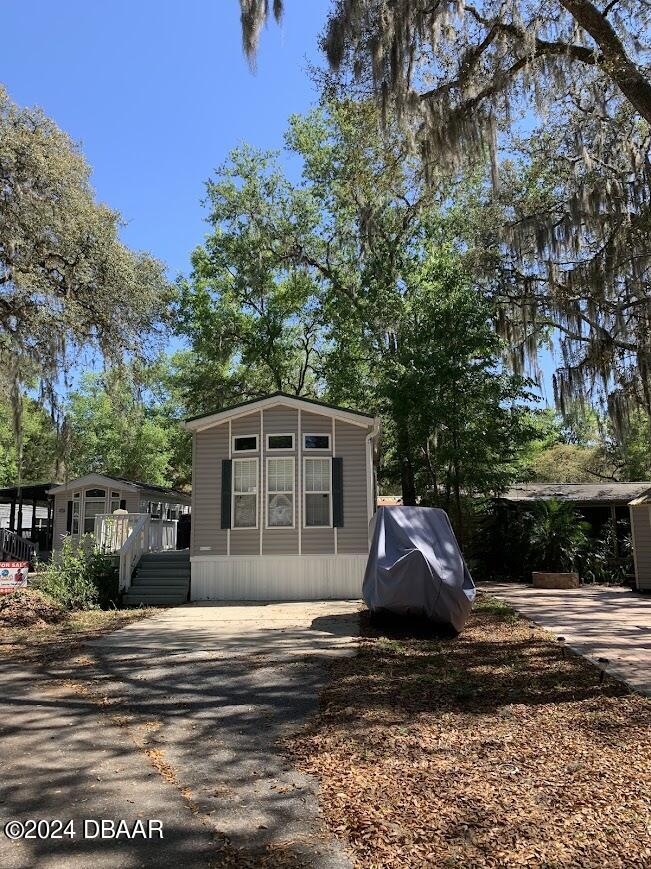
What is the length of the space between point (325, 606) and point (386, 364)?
831 cm

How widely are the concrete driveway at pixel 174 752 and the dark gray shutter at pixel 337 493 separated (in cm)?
497

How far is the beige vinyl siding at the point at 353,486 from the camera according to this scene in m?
12.9

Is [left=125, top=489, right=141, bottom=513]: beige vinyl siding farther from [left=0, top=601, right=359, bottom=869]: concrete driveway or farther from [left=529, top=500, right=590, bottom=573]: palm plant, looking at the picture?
[left=0, top=601, right=359, bottom=869]: concrete driveway

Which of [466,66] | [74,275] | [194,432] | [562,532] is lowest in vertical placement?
[562,532]

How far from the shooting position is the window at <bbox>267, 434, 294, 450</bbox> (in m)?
13.2

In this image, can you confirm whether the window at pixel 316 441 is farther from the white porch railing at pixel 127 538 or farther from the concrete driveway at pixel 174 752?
the concrete driveway at pixel 174 752

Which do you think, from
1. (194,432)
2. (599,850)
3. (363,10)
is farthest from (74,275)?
(599,850)

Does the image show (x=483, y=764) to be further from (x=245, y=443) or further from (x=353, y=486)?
(x=245, y=443)

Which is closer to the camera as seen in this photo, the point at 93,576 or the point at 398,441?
the point at 93,576

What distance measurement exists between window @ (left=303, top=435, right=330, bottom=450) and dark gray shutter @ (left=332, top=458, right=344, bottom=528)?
17.7 inches

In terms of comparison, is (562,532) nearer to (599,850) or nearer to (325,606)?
(325,606)

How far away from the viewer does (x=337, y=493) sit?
12.9 m

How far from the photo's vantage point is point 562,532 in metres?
17.0

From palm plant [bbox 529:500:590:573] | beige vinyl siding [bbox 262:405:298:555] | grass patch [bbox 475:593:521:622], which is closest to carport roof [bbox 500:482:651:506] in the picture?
palm plant [bbox 529:500:590:573]
